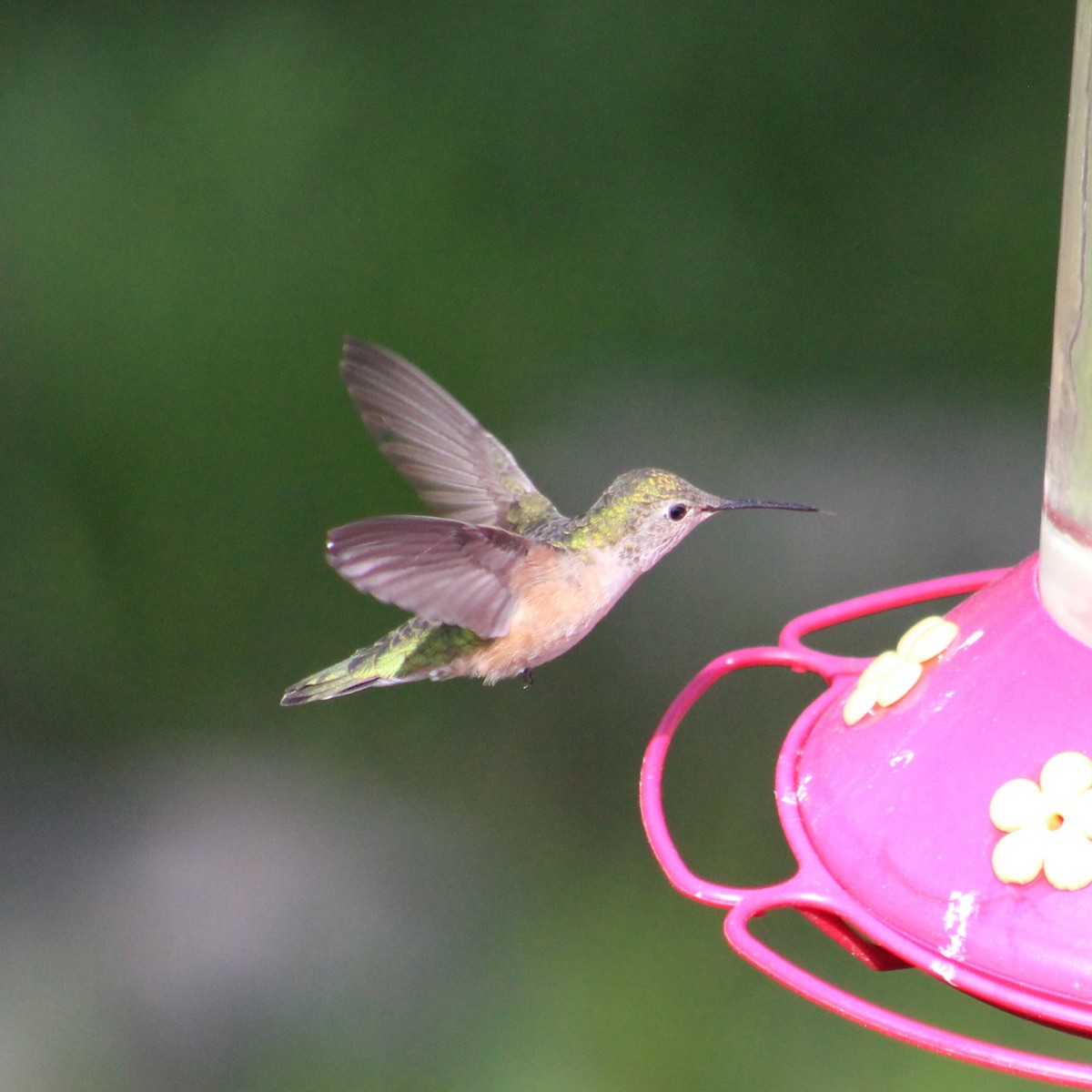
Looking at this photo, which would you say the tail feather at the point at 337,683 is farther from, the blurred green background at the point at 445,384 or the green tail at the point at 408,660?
the blurred green background at the point at 445,384

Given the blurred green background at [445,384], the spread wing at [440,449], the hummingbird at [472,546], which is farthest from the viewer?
the blurred green background at [445,384]

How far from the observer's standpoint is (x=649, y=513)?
8.67 ft

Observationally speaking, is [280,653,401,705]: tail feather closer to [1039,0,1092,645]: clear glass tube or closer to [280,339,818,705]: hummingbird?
[280,339,818,705]: hummingbird

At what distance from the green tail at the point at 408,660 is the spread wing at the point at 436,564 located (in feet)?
1.06

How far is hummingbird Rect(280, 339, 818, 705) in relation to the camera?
2.23 meters

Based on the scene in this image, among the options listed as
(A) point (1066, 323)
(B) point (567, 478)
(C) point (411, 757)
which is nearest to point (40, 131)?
(B) point (567, 478)

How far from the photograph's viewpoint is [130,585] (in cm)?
517

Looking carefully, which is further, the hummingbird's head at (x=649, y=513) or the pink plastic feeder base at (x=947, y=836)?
the hummingbird's head at (x=649, y=513)

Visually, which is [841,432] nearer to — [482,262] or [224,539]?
[482,262]

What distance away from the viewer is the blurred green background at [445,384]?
492 cm

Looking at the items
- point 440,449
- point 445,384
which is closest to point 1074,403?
point 440,449

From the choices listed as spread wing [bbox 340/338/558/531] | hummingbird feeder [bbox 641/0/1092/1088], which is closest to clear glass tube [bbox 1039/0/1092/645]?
hummingbird feeder [bbox 641/0/1092/1088]

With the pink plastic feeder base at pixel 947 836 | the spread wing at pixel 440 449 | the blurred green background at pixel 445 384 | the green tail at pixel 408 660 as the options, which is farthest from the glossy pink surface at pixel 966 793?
the blurred green background at pixel 445 384

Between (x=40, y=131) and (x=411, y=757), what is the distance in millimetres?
2429
